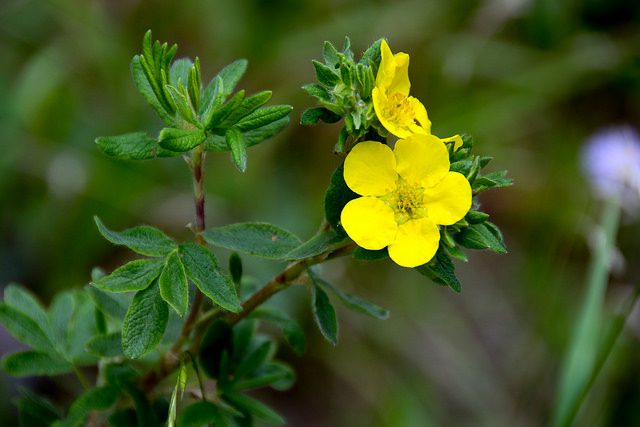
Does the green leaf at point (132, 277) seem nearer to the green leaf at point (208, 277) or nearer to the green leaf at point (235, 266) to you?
the green leaf at point (208, 277)

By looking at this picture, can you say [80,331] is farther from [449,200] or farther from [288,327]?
[449,200]

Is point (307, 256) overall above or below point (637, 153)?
above

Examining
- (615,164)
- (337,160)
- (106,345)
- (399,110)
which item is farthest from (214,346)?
(615,164)

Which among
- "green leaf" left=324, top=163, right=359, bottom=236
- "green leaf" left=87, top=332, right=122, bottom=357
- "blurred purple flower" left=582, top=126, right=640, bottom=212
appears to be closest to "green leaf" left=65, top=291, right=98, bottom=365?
"green leaf" left=87, top=332, right=122, bottom=357

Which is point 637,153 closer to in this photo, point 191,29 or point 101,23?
point 191,29

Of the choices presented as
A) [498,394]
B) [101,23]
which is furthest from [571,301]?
[101,23]

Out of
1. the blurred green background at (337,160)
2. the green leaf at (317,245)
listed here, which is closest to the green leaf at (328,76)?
the green leaf at (317,245)
